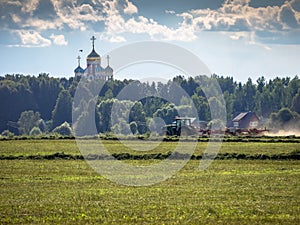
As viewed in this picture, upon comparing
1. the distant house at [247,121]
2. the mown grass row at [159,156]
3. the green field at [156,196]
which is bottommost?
the green field at [156,196]

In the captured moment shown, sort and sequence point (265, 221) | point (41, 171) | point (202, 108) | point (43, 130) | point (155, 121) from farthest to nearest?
point (43, 130)
point (202, 108)
point (155, 121)
point (41, 171)
point (265, 221)

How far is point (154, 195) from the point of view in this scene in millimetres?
28906

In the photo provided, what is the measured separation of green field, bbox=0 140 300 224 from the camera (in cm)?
2405

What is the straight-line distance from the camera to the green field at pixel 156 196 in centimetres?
2405

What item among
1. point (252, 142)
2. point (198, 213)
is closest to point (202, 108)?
point (252, 142)

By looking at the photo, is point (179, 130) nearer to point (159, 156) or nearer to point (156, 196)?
point (159, 156)

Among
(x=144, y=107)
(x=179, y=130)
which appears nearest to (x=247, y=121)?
(x=144, y=107)

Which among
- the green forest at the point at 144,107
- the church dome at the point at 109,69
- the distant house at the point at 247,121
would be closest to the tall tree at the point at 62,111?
the green forest at the point at 144,107

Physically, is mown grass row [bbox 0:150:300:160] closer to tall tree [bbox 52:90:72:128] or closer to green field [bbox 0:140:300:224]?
green field [bbox 0:140:300:224]

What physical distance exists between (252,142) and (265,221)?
1522 inches

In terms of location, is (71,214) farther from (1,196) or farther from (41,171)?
(41,171)

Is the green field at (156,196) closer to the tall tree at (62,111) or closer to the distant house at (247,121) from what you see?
the distant house at (247,121)

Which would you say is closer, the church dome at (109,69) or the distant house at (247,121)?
the distant house at (247,121)

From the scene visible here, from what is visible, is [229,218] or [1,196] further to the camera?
[1,196]
